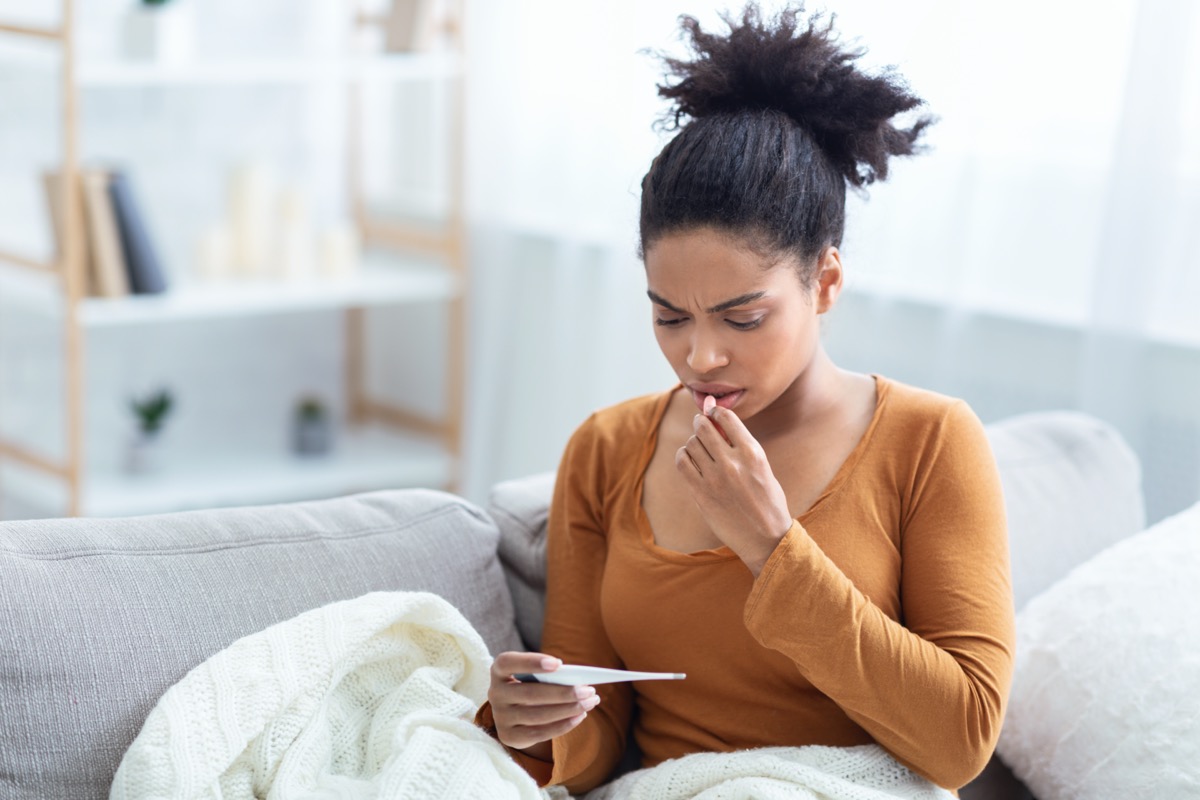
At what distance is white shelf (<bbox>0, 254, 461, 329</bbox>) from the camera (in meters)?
2.85

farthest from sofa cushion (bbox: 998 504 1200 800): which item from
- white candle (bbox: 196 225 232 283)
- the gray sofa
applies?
white candle (bbox: 196 225 232 283)

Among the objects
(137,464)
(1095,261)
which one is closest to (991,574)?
(1095,261)

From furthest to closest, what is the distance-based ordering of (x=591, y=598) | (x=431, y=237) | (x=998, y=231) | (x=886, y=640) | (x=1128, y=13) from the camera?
(x=431, y=237) < (x=998, y=231) < (x=1128, y=13) < (x=591, y=598) < (x=886, y=640)

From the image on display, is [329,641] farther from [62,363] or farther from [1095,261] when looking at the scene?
[62,363]

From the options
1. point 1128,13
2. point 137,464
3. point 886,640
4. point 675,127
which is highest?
point 1128,13

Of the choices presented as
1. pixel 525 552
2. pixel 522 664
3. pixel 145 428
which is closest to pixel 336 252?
pixel 145 428

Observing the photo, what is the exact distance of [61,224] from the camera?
2.77m

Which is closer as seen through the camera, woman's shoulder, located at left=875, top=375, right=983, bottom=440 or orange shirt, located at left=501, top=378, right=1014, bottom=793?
orange shirt, located at left=501, top=378, right=1014, bottom=793

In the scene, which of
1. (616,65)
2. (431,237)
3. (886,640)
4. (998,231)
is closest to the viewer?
(886,640)

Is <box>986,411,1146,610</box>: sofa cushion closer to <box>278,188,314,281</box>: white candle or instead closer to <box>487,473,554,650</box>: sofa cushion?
<box>487,473,554,650</box>: sofa cushion

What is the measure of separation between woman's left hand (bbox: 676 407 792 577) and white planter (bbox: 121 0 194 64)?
202 centimetres

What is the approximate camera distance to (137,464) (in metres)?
3.26

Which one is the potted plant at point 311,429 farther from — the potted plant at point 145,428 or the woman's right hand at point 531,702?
the woman's right hand at point 531,702

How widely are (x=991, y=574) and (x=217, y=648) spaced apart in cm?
73
